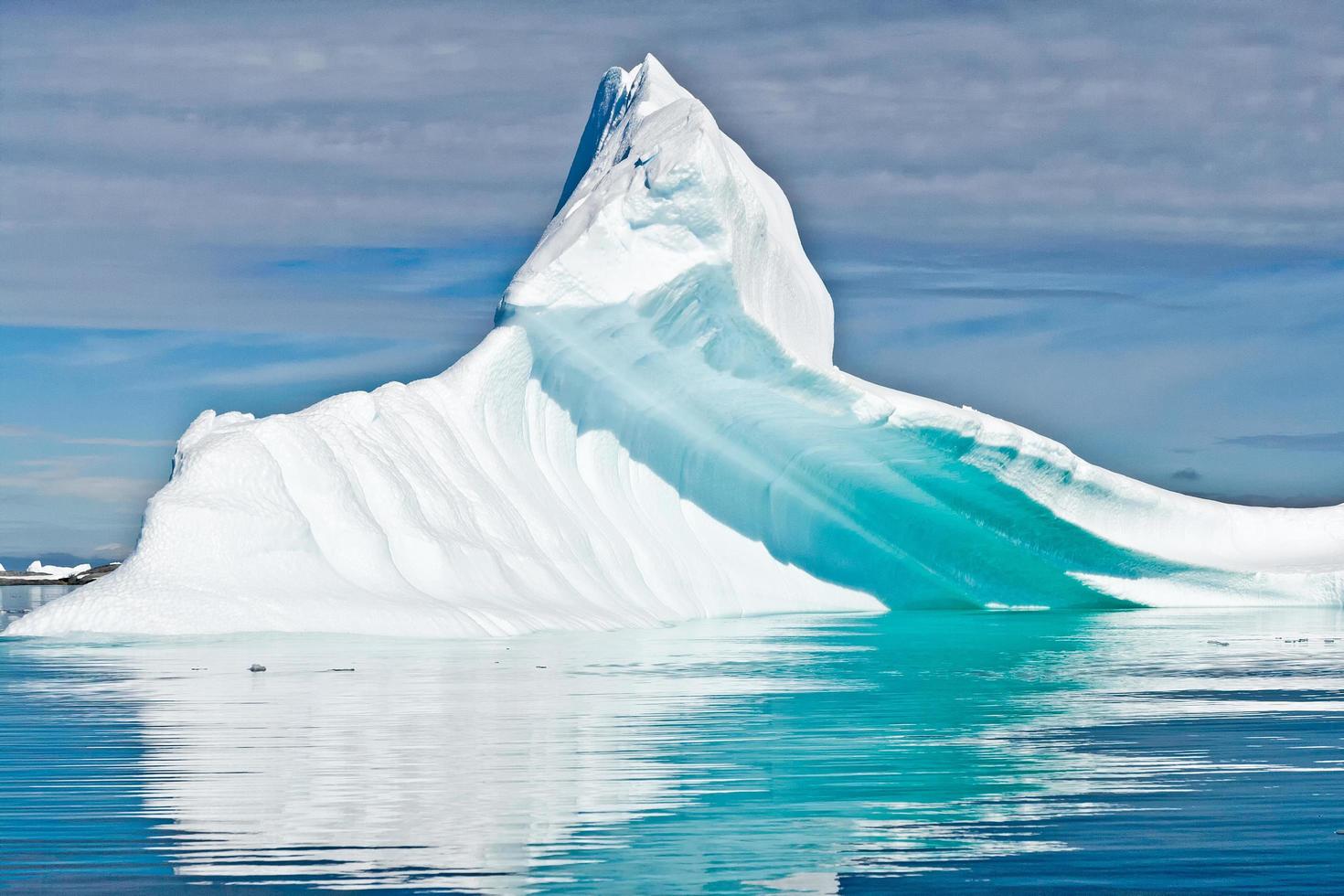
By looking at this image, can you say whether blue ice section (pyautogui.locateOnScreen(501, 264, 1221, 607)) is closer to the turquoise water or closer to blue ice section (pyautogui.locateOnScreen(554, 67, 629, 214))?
blue ice section (pyautogui.locateOnScreen(554, 67, 629, 214))

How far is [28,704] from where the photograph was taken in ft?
34.8

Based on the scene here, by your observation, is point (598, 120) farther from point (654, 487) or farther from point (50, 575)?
point (50, 575)

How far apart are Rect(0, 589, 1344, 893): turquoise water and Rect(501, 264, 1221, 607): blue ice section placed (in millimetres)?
9575

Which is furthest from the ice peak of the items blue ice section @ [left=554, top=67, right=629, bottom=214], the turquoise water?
the turquoise water

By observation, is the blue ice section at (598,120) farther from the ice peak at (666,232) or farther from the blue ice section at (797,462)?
the blue ice section at (797,462)

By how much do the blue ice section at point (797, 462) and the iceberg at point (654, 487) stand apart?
43 mm

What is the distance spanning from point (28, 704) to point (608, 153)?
1785cm

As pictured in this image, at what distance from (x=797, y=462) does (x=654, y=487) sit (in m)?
2.33


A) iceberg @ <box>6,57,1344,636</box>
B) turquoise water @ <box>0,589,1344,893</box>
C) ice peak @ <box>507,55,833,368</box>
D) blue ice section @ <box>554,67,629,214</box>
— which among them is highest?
blue ice section @ <box>554,67,629,214</box>

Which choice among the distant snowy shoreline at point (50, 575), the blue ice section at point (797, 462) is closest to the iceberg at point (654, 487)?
the blue ice section at point (797, 462)

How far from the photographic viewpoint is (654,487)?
82.1ft

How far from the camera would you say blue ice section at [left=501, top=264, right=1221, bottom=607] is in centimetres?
2348

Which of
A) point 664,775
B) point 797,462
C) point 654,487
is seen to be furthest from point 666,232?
point 664,775

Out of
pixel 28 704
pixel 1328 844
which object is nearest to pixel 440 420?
pixel 28 704
